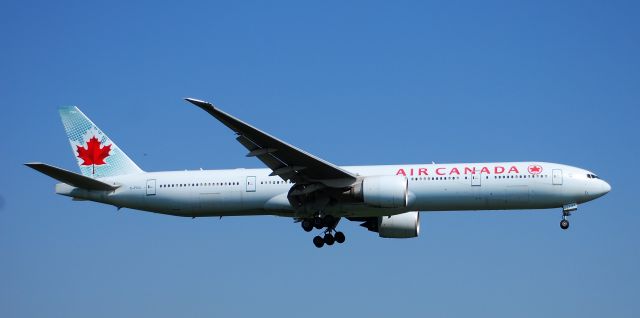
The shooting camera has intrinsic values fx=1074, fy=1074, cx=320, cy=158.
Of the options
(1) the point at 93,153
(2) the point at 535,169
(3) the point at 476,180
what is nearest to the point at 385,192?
(3) the point at 476,180

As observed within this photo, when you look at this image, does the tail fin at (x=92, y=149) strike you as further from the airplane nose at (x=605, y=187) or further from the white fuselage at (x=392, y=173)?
the airplane nose at (x=605, y=187)

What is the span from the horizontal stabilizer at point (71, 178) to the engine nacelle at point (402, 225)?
1198 centimetres

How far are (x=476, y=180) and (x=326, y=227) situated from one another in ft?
23.2

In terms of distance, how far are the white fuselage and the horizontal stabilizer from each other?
0.97ft

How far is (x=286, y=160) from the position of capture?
140 ft

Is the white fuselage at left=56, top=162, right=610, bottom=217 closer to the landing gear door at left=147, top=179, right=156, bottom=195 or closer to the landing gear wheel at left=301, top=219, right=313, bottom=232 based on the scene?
the landing gear door at left=147, top=179, right=156, bottom=195

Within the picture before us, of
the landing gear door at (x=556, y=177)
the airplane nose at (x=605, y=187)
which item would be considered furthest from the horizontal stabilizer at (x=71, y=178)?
the airplane nose at (x=605, y=187)

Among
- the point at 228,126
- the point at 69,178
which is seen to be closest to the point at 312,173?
the point at 228,126

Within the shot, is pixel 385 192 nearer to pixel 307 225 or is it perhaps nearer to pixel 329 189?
pixel 329 189

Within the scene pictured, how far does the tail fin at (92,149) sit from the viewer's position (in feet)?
159

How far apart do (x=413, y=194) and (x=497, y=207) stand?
345 centimetres

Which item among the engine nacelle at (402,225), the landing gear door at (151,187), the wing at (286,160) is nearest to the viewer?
the wing at (286,160)

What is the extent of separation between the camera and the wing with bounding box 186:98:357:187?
132ft

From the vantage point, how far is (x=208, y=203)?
45.2m
